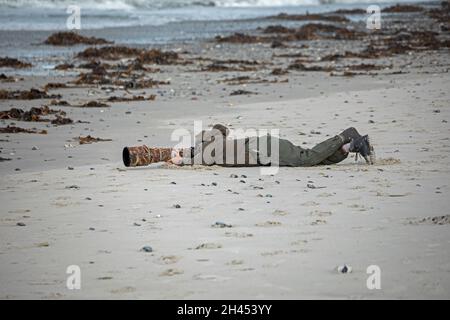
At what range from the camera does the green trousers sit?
8.94 m

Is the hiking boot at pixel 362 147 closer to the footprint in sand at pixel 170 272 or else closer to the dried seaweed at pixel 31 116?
the footprint in sand at pixel 170 272

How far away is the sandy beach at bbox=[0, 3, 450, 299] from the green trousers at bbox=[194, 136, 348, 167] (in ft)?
0.45

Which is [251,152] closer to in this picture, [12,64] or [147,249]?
[147,249]

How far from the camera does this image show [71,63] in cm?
2319

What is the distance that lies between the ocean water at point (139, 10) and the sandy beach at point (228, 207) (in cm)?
2398

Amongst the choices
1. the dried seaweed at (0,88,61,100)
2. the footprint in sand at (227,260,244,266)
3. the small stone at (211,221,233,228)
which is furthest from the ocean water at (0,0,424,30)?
the footprint in sand at (227,260,244,266)

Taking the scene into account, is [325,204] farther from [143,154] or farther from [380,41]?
[380,41]

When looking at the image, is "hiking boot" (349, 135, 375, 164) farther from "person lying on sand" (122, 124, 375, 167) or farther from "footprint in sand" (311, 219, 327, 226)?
"footprint in sand" (311, 219, 327, 226)

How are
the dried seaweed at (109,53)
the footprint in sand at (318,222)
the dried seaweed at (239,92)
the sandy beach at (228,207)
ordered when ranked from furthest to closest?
the dried seaweed at (109,53)
the dried seaweed at (239,92)
the footprint in sand at (318,222)
the sandy beach at (228,207)

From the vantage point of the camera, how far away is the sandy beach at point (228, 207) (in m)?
5.32


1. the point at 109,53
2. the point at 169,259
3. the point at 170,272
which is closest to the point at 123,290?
the point at 170,272

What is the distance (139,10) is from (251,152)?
41.0m

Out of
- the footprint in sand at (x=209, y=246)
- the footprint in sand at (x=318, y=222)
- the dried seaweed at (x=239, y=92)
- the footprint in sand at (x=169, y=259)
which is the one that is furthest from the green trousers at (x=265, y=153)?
the dried seaweed at (x=239, y=92)

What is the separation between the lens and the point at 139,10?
48938 millimetres
